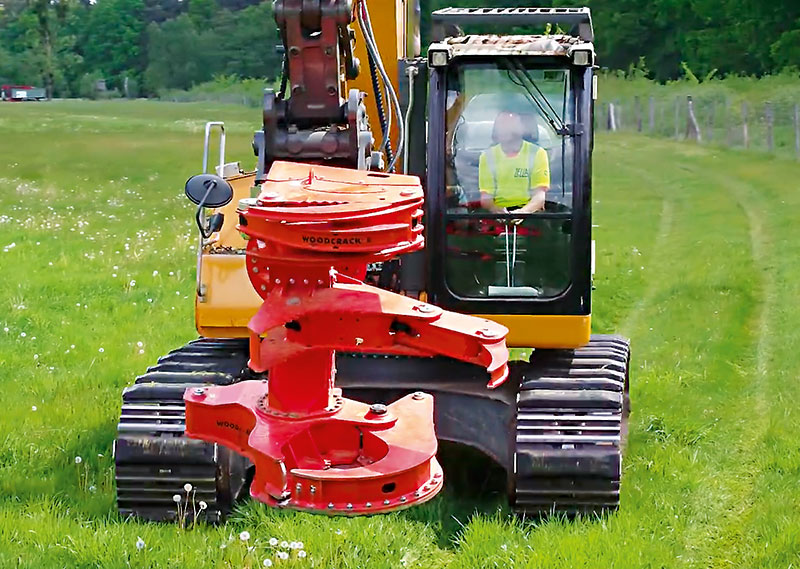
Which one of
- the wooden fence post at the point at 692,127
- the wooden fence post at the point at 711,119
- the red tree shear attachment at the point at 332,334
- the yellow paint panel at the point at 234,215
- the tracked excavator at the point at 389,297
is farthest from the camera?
the wooden fence post at the point at 692,127

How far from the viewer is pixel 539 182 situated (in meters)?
7.31

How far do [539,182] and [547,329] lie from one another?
0.85m

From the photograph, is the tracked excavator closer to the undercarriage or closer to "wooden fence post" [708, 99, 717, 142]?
the undercarriage

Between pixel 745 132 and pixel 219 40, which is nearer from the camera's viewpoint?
pixel 745 132

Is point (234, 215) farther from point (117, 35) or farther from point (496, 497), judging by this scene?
point (117, 35)

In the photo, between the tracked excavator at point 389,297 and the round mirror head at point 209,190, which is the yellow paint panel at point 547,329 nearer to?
the tracked excavator at point 389,297

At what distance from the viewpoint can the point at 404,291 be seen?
7477 mm

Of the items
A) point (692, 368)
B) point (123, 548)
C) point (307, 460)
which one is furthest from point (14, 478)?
point (692, 368)

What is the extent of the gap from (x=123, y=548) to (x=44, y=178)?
26.4m

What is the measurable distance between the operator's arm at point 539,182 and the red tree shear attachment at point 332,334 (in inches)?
81.3

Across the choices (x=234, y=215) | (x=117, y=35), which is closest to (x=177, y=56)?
(x=117, y=35)

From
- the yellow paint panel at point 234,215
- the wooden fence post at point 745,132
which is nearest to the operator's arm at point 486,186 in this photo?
the yellow paint panel at point 234,215

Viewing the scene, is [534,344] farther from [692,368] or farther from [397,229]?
[692,368]

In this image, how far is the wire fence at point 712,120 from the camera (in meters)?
36.0
